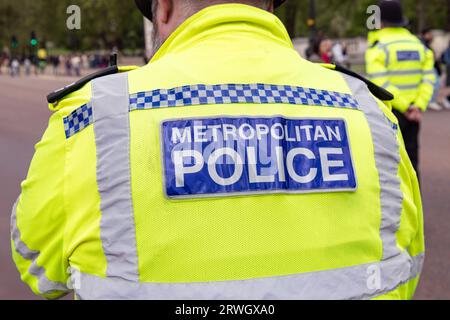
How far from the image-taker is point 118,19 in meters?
52.6

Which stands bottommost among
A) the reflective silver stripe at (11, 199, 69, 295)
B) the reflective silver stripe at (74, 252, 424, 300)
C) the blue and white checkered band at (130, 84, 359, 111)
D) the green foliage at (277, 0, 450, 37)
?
the reflective silver stripe at (74, 252, 424, 300)

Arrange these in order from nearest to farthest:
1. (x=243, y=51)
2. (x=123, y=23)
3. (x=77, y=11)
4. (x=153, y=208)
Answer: (x=153, y=208) → (x=243, y=51) → (x=77, y=11) → (x=123, y=23)

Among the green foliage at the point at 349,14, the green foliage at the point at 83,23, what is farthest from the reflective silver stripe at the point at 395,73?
the green foliage at the point at 83,23

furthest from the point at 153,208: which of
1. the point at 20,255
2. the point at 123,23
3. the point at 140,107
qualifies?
the point at 123,23

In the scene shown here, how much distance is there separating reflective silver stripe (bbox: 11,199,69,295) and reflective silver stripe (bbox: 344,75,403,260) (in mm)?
775

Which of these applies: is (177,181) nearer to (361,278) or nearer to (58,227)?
(58,227)

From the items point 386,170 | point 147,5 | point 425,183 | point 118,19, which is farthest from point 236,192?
point 118,19

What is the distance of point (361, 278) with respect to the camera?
1451 mm

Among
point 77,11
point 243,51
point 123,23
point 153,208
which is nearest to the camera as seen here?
point 153,208

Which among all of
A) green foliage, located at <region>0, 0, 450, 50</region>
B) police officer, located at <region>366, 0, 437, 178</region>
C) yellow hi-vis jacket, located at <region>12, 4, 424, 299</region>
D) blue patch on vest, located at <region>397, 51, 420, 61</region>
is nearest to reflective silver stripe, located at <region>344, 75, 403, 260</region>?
yellow hi-vis jacket, located at <region>12, 4, 424, 299</region>

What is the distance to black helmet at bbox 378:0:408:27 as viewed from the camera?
548 centimetres

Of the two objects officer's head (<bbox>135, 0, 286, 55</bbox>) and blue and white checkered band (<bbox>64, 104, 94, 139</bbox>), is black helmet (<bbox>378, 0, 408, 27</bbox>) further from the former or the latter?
blue and white checkered band (<bbox>64, 104, 94, 139</bbox>)

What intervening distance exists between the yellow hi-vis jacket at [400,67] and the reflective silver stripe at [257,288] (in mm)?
4253

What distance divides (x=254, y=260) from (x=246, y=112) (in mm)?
322
